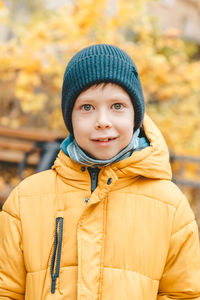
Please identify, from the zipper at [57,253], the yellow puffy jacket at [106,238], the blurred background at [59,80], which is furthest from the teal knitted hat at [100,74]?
the blurred background at [59,80]

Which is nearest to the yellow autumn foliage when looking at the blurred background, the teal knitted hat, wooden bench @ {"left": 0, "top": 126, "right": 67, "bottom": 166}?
the blurred background

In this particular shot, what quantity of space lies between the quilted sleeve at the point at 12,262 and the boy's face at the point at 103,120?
50 centimetres

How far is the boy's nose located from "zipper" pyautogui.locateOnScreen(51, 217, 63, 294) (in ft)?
1.50

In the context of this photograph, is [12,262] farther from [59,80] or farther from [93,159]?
[59,80]

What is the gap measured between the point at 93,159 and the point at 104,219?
0.89 ft

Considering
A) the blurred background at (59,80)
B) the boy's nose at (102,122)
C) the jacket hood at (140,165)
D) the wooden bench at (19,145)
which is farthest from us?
the wooden bench at (19,145)

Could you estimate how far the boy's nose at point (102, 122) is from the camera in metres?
1.30

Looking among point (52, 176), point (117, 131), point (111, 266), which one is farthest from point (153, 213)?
point (52, 176)

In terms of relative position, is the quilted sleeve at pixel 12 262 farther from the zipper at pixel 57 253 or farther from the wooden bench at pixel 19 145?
the wooden bench at pixel 19 145

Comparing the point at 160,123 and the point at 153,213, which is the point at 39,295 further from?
the point at 160,123

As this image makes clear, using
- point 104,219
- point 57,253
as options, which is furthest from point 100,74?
point 57,253

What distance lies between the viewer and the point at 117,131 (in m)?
1.36

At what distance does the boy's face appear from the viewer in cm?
133

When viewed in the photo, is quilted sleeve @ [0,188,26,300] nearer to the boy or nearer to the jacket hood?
the boy
